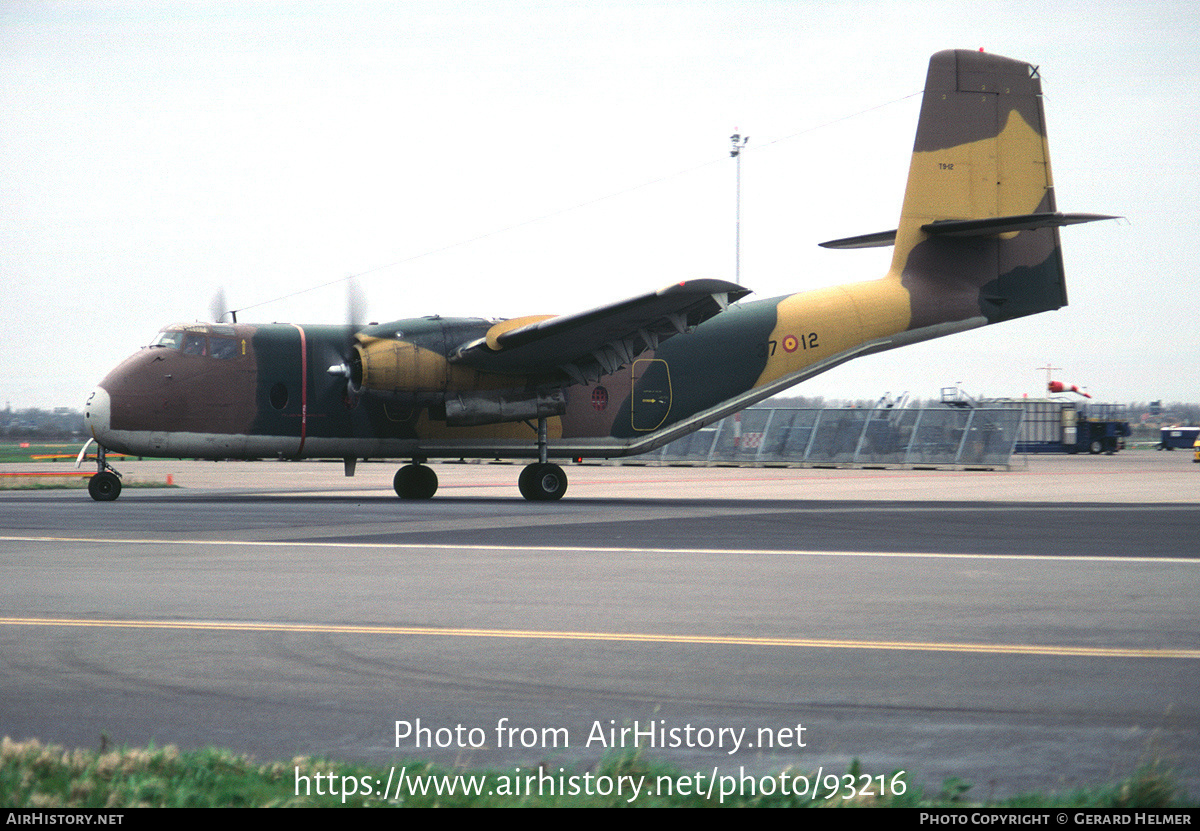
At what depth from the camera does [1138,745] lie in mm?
4648

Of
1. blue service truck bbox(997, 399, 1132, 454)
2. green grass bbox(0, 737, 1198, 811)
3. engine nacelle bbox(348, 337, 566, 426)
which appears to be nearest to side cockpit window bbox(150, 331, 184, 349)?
engine nacelle bbox(348, 337, 566, 426)

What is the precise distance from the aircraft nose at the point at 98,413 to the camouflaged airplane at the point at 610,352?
0.12 feet

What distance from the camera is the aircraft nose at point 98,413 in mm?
20891

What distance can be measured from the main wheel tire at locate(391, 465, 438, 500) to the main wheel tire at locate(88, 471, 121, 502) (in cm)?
570

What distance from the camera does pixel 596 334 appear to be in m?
21.7

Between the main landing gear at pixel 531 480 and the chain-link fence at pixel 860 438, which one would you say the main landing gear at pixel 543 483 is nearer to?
the main landing gear at pixel 531 480

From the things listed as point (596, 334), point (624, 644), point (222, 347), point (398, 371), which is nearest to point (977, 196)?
point (596, 334)

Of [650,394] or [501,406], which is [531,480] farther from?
[650,394]

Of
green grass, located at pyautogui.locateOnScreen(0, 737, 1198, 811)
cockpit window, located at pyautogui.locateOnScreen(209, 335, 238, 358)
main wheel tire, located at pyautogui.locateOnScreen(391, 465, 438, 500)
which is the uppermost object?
cockpit window, located at pyautogui.locateOnScreen(209, 335, 238, 358)

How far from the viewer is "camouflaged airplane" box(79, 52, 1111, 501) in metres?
21.3

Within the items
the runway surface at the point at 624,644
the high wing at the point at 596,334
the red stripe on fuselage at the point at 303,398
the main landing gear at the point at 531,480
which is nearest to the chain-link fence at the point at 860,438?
the main landing gear at the point at 531,480

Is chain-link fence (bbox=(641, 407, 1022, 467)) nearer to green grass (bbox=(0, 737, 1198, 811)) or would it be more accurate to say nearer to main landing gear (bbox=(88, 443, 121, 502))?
main landing gear (bbox=(88, 443, 121, 502))

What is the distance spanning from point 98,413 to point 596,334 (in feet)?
32.6
